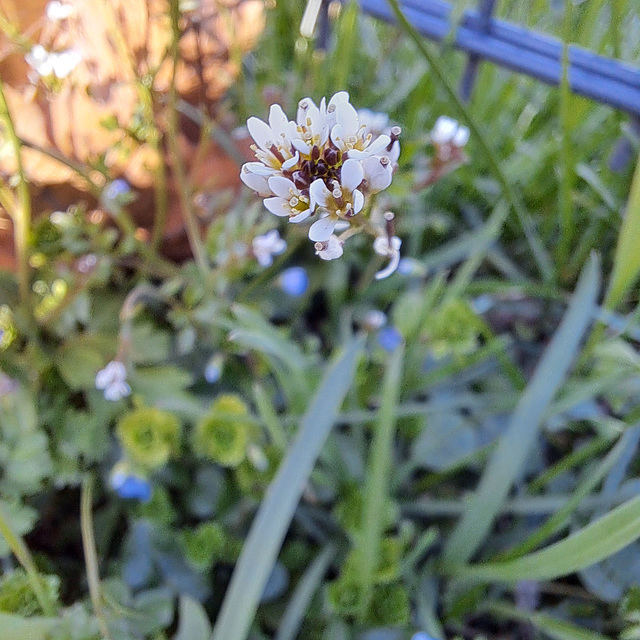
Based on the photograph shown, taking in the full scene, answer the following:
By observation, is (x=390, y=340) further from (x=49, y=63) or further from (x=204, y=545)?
(x=49, y=63)

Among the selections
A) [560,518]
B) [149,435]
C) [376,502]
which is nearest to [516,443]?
[560,518]

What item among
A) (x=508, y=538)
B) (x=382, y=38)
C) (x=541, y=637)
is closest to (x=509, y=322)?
(x=508, y=538)

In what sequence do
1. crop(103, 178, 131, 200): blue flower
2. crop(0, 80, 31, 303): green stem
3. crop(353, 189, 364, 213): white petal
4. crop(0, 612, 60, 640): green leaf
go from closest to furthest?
crop(353, 189, 364, 213): white petal → crop(0, 612, 60, 640): green leaf → crop(0, 80, 31, 303): green stem → crop(103, 178, 131, 200): blue flower

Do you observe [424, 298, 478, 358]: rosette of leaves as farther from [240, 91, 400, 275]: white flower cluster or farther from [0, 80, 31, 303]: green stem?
[0, 80, 31, 303]: green stem

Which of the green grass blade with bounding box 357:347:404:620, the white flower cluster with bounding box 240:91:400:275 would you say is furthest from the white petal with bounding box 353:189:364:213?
the green grass blade with bounding box 357:347:404:620

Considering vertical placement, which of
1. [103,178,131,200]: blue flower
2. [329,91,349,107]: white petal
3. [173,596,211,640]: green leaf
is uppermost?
[103,178,131,200]: blue flower

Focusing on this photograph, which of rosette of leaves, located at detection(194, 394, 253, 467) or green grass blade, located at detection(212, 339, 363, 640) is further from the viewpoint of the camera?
rosette of leaves, located at detection(194, 394, 253, 467)

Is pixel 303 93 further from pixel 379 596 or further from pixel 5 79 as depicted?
pixel 379 596

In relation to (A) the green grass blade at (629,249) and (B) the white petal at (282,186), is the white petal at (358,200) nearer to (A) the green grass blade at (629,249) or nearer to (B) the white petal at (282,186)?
(B) the white petal at (282,186)
